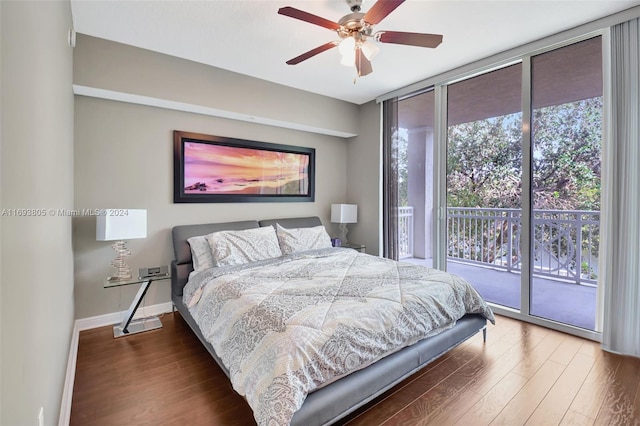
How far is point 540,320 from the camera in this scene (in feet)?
10.2

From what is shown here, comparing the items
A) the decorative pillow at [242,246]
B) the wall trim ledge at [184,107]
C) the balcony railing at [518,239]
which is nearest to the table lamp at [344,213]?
the balcony railing at [518,239]

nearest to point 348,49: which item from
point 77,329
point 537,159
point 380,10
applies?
point 380,10

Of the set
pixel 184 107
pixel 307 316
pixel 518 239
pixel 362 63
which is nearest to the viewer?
pixel 307 316

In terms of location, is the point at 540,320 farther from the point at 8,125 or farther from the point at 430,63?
the point at 8,125

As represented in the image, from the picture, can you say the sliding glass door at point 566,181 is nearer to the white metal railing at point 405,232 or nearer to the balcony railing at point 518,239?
the balcony railing at point 518,239

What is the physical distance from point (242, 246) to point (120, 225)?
1.12 m

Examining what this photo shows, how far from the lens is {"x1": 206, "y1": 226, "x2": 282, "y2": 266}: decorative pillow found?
3.12 metres

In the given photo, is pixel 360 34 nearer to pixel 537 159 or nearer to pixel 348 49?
pixel 348 49

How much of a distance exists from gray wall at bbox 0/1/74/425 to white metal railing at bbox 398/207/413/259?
3.80m

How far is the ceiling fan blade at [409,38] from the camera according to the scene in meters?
2.09

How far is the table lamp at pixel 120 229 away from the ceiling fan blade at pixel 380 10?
2547 mm

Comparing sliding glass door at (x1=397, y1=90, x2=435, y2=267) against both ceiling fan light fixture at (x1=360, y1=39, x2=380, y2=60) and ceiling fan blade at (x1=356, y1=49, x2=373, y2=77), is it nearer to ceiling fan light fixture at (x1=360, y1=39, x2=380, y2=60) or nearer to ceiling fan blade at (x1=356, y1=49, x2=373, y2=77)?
ceiling fan blade at (x1=356, y1=49, x2=373, y2=77)

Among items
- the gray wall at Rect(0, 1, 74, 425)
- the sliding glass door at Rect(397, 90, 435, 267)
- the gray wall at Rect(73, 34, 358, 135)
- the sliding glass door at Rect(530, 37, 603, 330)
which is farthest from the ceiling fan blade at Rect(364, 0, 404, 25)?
the sliding glass door at Rect(397, 90, 435, 267)

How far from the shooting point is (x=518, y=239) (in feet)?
11.6
